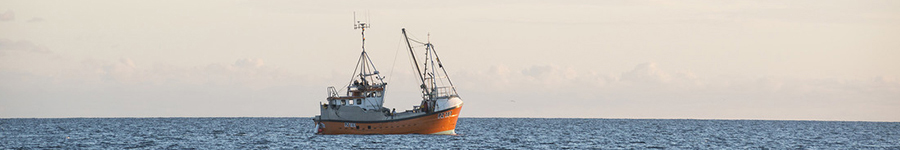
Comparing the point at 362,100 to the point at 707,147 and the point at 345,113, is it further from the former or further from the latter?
the point at 707,147

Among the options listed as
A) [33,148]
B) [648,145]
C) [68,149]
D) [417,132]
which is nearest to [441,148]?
[417,132]

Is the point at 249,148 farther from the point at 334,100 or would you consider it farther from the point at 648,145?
the point at 648,145

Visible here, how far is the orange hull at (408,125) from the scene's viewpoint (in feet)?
288

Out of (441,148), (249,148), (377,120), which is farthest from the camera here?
(377,120)

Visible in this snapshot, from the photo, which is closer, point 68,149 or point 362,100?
point 68,149

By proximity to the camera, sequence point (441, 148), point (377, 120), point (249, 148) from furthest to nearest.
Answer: point (377, 120), point (249, 148), point (441, 148)

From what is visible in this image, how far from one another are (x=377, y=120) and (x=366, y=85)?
357 cm

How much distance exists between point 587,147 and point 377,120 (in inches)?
717

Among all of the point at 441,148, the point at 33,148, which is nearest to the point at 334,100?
the point at 441,148

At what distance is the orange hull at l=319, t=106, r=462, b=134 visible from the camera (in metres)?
87.7

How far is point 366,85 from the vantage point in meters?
89.4

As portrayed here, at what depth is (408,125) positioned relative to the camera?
87.8 meters

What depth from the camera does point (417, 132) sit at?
88188mm

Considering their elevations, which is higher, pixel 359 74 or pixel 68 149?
pixel 359 74
